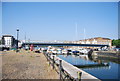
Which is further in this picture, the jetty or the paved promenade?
the paved promenade

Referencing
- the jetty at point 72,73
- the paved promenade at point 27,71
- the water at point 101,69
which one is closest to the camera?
the jetty at point 72,73

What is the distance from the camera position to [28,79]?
8492 millimetres

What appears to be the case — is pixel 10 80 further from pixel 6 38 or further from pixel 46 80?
pixel 6 38

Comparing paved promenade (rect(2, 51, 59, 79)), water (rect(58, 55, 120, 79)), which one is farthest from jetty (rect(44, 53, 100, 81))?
water (rect(58, 55, 120, 79))

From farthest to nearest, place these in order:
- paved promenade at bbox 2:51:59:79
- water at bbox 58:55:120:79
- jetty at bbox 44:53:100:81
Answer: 1. water at bbox 58:55:120:79
2. paved promenade at bbox 2:51:59:79
3. jetty at bbox 44:53:100:81

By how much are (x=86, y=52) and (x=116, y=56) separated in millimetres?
14358

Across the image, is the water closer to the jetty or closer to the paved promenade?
the jetty

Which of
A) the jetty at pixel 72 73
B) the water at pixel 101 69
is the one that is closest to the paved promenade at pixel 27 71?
the jetty at pixel 72 73

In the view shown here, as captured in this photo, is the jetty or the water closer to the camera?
the jetty

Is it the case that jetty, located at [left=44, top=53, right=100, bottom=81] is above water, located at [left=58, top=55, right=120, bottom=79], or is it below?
above

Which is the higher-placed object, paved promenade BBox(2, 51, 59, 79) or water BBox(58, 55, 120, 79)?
paved promenade BBox(2, 51, 59, 79)

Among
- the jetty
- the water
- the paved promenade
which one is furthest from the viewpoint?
the water

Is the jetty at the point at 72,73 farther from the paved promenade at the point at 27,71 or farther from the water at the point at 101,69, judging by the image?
the water at the point at 101,69

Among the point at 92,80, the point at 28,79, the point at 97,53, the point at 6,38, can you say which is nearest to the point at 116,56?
the point at 97,53
